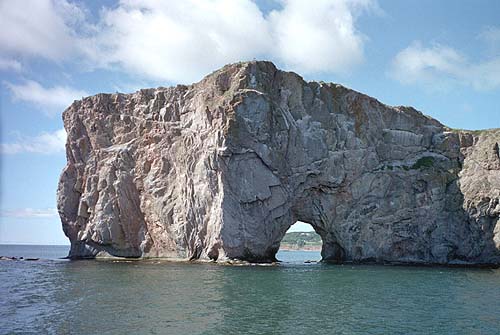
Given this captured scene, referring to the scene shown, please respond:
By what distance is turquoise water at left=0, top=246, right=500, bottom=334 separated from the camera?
84.0 ft

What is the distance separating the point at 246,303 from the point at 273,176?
3387cm

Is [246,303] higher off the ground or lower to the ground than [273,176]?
lower

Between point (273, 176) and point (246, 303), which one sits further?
point (273, 176)

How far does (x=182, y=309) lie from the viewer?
3023 centimetres

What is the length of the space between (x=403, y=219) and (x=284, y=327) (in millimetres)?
47109

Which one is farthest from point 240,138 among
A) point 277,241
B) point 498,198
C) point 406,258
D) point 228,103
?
point 498,198

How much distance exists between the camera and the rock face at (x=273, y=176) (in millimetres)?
64688

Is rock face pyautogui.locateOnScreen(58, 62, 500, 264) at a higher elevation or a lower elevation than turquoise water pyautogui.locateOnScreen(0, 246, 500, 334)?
higher

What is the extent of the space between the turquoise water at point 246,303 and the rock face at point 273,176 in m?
15.4

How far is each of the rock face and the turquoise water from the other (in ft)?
50.7

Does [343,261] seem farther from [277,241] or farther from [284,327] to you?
[284,327]

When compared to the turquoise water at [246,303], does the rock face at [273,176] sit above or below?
above

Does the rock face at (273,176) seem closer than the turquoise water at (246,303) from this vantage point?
No

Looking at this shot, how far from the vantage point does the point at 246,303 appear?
3234 centimetres
